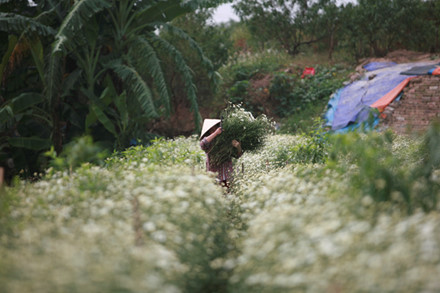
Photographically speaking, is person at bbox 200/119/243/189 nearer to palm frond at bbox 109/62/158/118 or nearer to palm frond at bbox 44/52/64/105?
palm frond at bbox 109/62/158/118

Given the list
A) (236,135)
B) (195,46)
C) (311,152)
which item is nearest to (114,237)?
(236,135)

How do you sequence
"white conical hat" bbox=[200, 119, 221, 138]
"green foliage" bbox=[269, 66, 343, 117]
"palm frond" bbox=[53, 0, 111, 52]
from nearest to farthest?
"white conical hat" bbox=[200, 119, 221, 138] < "palm frond" bbox=[53, 0, 111, 52] < "green foliage" bbox=[269, 66, 343, 117]

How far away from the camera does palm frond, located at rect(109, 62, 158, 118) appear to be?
862 centimetres

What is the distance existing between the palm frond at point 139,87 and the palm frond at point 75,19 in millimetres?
1455

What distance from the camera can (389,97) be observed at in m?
10.9

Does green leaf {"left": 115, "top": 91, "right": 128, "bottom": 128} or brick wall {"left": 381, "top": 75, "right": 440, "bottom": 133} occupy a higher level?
green leaf {"left": 115, "top": 91, "right": 128, "bottom": 128}

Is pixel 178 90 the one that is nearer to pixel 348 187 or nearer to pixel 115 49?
pixel 115 49

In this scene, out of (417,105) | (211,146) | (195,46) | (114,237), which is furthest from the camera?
(417,105)

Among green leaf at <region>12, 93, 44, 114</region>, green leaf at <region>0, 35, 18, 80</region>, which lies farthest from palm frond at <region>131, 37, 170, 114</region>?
green leaf at <region>0, 35, 18, 80</region>

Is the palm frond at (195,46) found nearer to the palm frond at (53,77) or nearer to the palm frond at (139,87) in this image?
the palm frond at (139,87)

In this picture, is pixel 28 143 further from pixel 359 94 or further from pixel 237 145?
pixel 359 94

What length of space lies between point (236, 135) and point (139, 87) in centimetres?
424

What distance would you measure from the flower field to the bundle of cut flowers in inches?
64.7

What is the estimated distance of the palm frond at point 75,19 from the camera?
7594 mm
